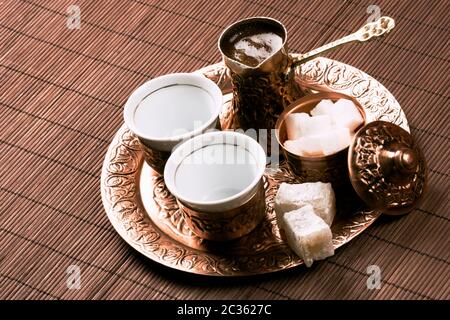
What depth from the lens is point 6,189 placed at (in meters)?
1.50

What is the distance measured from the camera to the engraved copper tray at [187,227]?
1315 mm

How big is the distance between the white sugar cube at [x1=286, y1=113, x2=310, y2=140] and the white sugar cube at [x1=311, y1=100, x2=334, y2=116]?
0.9 inches

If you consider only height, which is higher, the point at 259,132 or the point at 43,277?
the point at 259,132

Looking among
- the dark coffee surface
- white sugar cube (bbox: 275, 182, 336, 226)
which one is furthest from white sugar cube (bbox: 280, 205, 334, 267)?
the dark coffee surface

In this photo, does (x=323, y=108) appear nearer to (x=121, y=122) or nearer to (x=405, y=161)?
(x=405, y=161)

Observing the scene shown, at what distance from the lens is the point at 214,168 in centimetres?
137

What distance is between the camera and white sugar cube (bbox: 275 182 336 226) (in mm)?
1304

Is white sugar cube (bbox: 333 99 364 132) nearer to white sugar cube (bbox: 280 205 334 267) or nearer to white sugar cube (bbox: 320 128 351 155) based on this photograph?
white sugar cube (bbox: 320 128 351 155)

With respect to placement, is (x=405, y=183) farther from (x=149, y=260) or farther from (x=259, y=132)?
(x=149, y=260)

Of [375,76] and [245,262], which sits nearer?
[245,262]

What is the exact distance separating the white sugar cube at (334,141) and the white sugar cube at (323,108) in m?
0.07

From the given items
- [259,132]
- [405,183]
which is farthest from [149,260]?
[405,183]

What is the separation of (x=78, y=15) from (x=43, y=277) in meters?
0.57

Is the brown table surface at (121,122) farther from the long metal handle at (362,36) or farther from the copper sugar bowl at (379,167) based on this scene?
the long metal handle at (362,36)
